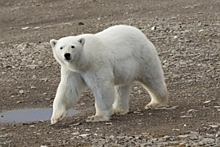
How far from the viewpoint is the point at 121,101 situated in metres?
8.27

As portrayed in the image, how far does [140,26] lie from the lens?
14148 mm

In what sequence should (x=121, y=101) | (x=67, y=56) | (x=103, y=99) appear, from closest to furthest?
(x=67, y=56) < (x=103, y=99) < (x=121, y=101)

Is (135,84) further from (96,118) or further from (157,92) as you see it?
(96,118)

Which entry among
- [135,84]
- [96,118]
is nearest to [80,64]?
[96,118]

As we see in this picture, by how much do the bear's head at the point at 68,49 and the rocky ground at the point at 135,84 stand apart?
0.83 metres

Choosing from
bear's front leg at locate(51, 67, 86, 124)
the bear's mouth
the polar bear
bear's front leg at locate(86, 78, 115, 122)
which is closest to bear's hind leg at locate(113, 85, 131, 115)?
the polar bear

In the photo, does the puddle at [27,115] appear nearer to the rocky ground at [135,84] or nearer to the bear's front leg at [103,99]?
the rocky ground at [135,84]

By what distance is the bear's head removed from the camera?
7.19m

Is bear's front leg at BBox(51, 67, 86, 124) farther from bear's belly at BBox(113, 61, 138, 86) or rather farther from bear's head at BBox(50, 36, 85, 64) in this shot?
bear's belly at BBox(113, 61, 138, 86)

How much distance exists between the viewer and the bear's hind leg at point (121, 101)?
8.27 m

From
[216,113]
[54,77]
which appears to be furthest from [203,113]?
[54,77]

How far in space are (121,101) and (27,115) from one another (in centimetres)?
136

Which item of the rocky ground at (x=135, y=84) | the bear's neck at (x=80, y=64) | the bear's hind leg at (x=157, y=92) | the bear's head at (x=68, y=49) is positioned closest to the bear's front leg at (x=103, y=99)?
the rocky ground at (x=135, y=84)

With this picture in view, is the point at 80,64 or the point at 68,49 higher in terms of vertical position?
the point at 68,49
